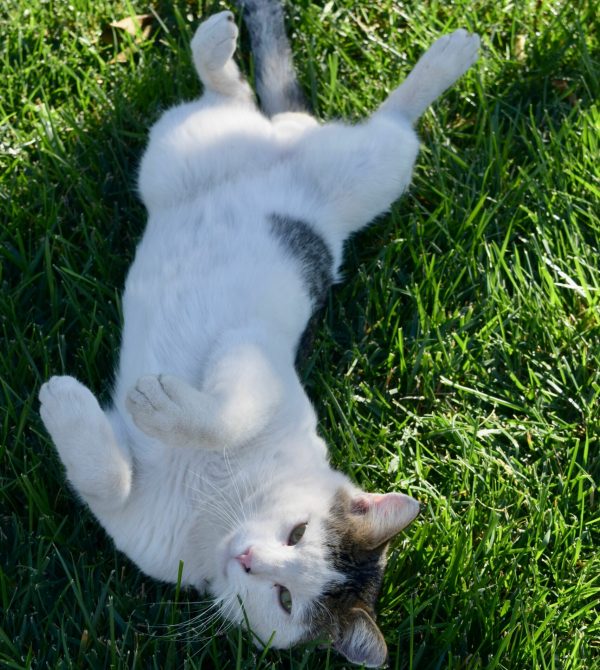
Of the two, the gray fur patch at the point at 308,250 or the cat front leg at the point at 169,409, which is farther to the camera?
the gray fur patch at the point at 308,250

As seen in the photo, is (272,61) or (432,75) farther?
(272,61)

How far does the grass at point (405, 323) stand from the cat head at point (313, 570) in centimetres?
12

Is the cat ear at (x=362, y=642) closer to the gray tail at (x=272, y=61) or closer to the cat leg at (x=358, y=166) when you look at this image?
the cat leg at (x=358, y=166)

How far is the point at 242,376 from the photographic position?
2.52 metres

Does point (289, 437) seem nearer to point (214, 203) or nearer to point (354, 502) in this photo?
point (354, 502)

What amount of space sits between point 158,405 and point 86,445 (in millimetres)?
253

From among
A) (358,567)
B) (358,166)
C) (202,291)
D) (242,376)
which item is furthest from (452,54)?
(358,567)

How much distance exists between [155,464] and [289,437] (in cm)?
43

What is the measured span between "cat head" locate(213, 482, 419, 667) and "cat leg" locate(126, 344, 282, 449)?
28 cm

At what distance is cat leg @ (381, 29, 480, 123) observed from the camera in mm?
3330

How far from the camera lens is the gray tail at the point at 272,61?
135 inches

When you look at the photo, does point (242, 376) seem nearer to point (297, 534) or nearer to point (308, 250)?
point (297, 534)

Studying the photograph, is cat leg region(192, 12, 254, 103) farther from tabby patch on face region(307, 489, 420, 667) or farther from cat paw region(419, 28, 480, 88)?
tabby patch on face region(307, 489, 420, 667)

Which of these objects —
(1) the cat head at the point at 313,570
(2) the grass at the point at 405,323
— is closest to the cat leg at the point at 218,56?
(2) the grass at the point at 405,323
